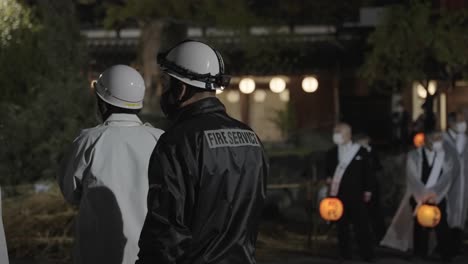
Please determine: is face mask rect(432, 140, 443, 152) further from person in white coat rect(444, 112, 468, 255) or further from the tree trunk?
the tree trunk

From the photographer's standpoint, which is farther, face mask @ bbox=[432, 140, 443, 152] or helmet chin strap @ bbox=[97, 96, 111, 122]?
face mask @ bbox=[432, 140, 443, 152]

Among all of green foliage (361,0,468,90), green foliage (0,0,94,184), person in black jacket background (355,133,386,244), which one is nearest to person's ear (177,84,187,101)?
person in black jacket background (355,133,386,244)

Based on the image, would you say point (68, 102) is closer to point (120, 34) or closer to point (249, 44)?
point (249, 44)

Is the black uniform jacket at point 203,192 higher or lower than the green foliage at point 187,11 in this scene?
lower

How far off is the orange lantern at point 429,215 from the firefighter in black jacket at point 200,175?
311 inches

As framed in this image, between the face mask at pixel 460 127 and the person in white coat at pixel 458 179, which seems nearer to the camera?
the person in white coat at pixel 458 179

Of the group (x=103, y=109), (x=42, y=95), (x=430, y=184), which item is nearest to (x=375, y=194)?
→ (x=430, y=184)

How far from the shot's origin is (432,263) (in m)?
11.7

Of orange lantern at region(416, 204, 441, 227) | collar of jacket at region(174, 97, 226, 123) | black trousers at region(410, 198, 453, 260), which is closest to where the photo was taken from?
collar of jacket at region(174, 97, 226, 123)

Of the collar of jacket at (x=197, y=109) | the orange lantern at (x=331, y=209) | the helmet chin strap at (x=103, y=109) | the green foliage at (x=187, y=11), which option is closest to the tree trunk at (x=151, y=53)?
the green foliage at (x=187, y=11)

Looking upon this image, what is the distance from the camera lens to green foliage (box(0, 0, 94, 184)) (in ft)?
41.9

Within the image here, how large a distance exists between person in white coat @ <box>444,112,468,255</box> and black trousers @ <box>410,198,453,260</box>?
336 mm

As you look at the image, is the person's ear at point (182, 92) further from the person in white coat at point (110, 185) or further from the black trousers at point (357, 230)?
the black trousers at point (357, 230)

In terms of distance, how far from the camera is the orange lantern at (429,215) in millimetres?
11672
